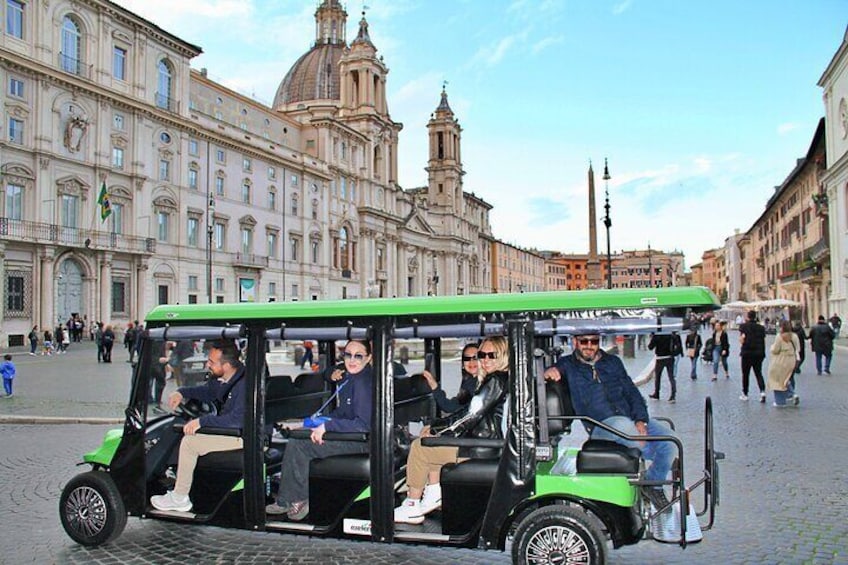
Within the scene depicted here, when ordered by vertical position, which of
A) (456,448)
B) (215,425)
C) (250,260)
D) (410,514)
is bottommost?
(410,514)

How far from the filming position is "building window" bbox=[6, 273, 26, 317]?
39375mm

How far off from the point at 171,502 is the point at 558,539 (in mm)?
3227

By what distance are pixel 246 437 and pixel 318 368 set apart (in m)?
2.12

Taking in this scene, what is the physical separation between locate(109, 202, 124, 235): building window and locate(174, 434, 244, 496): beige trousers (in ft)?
142

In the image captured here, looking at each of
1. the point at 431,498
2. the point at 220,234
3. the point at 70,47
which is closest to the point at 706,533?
the point at 431,498

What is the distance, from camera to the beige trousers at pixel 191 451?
6.20 m

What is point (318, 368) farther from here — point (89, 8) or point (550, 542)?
point (89, 8)

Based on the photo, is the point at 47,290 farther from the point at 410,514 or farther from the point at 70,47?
the point at 410,514

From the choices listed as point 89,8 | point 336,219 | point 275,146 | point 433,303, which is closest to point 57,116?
point 89,8

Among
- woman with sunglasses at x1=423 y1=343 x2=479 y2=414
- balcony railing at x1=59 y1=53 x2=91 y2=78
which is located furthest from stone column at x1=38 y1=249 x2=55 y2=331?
woman with sunglasses at x1=423 y1=343 x2=479 y2=414

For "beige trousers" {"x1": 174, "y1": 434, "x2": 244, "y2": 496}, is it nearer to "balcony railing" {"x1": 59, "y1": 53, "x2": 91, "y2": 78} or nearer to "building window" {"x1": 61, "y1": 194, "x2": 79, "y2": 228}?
"building window" {"x1": 61, "y1": 194, "x2": 79, "y2": 228}

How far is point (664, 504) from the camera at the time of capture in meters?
5.71

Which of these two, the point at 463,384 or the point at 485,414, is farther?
the point at 463,384

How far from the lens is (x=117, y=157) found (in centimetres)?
4675
